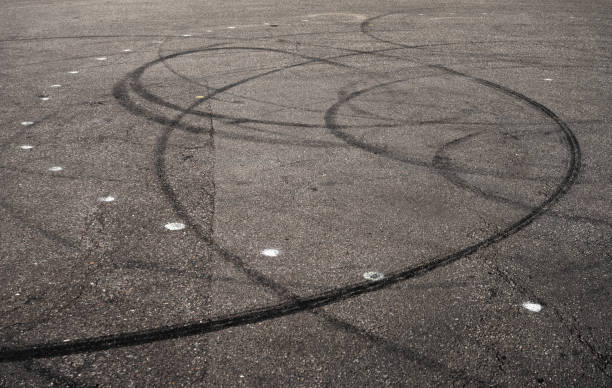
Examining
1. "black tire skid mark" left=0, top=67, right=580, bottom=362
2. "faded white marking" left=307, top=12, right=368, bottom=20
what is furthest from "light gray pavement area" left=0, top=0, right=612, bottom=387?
"faded white marking" left=307, top=12, right=368, bottom=20

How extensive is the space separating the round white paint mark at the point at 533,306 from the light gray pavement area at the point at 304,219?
0.11 ft

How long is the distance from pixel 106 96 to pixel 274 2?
367 inches

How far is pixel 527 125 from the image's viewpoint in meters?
7.63

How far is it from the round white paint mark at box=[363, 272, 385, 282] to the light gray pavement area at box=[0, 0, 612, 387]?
0.02 meters

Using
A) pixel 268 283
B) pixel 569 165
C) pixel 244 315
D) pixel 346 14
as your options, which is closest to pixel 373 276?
pixel 268 283

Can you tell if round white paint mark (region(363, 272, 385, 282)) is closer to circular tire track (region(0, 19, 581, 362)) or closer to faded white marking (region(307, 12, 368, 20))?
circular tire track (region(0, 19, 581, 362))

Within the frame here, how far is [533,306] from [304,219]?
1.99 metres

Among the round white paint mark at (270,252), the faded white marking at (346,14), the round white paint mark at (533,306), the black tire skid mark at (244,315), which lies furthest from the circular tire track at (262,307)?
the faded white marking at (346,14)

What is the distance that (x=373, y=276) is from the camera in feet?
14.8

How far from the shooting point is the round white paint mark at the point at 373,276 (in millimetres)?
4478

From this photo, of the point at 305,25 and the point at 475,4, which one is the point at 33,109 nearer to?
the point at 305,25

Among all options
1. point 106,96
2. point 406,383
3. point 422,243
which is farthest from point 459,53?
point 406,383

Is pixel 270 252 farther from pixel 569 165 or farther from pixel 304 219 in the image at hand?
pixel 569 165

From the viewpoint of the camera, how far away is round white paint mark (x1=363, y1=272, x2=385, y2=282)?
4478 mm
